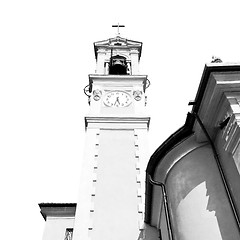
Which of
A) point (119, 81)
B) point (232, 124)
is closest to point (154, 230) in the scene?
point (232, 124)

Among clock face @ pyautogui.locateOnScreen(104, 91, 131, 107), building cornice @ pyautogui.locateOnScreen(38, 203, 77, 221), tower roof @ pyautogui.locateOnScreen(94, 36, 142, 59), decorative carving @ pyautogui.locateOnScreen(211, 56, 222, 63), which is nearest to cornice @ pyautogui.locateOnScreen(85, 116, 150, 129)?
clock face @ pyautogui.locateOnScreen(104, 91, 131, 107)

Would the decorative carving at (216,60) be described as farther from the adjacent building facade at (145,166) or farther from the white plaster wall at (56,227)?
the white plaster wall at (56,227)

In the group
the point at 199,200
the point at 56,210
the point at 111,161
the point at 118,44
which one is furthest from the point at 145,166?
the point at 118,44

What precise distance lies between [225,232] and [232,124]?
1.91m

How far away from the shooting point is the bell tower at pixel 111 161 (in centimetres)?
1124

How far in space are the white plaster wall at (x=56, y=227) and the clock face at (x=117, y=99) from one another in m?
5.57

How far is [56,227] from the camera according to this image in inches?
579

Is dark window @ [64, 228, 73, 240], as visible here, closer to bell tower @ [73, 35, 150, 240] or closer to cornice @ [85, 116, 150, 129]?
bell tower @ [73, 35, 150, 240]

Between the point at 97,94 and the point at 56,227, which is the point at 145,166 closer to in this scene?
the point at 56,227

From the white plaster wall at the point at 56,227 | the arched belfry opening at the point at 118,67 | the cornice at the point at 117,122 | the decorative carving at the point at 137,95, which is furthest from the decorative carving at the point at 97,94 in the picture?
the white plaster wall at the point at 56,227

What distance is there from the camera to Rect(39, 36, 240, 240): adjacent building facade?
6.45 metres

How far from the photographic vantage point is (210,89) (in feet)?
21.9

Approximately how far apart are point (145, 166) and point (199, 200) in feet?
20.5

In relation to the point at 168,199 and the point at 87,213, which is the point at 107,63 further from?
the point at 168,199
